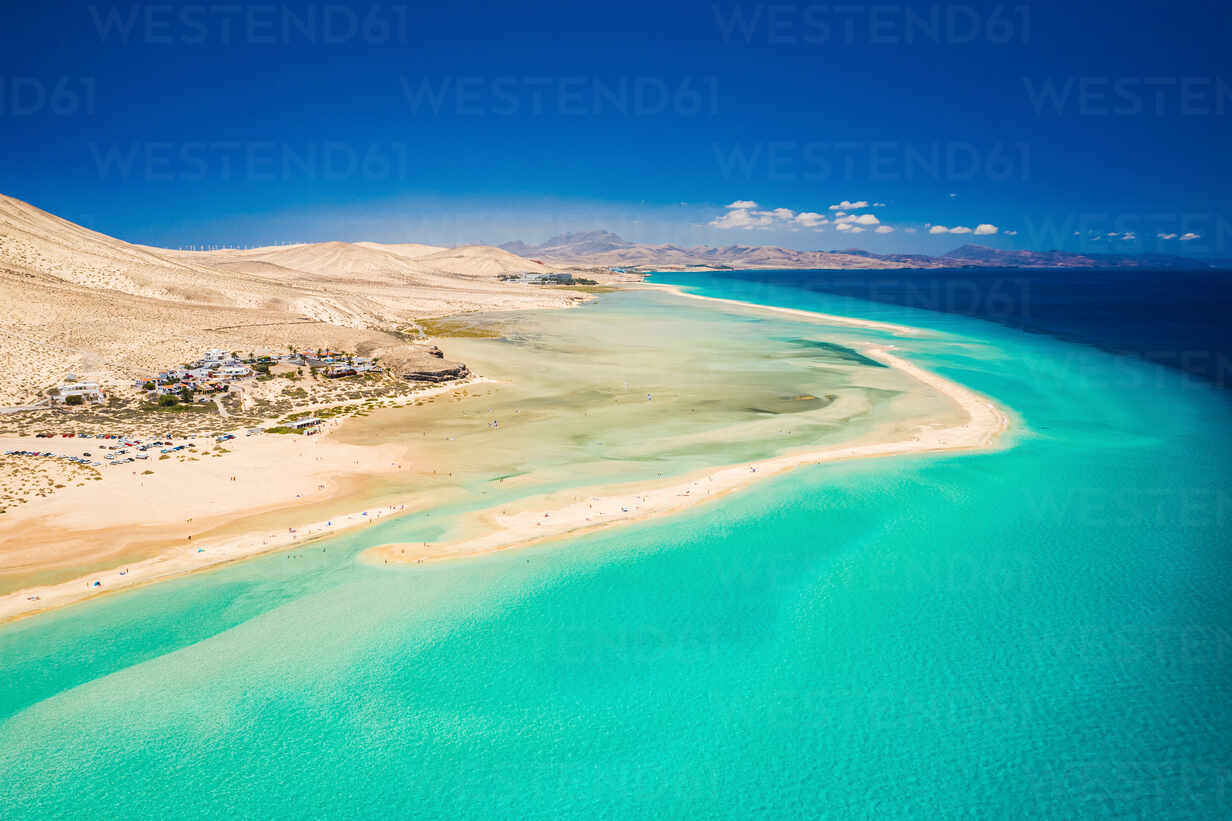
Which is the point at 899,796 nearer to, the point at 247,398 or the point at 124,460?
the point at 124,460

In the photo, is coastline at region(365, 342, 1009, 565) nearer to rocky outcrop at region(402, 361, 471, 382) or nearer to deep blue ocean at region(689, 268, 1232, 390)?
rocky outcrop at region(402, 361, 471, 382)

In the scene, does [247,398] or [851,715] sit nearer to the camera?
[851,715]

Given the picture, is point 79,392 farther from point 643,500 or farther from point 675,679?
point 675,679

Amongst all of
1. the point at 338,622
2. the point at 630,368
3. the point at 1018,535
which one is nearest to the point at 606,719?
the point at 338,622

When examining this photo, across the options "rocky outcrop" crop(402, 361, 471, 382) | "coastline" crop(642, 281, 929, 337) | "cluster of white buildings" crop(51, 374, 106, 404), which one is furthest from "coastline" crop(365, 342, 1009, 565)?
"coastline" crop(642, 281, 929, 337)

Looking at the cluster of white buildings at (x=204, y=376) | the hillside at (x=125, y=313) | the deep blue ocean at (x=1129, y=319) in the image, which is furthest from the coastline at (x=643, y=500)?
the deep blue ocean at (x=1129, y=319)

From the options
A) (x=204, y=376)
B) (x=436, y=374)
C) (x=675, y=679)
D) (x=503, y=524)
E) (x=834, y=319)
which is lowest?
(x=675, y=679)

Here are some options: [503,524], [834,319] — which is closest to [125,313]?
[503,524]
